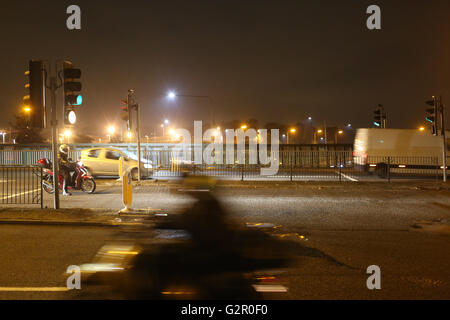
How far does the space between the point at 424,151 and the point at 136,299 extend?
74.0 feet

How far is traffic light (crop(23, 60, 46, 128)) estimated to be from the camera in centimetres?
952

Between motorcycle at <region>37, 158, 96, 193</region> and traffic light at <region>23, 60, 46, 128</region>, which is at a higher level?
traffic light at <region>23, 60, 46, 128</region>

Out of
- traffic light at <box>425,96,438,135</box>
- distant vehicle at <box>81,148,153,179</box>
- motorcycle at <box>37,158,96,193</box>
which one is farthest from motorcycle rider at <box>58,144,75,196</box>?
traffic light at <box>425,96,438,135</box>

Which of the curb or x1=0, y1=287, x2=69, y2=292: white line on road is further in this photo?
the curb

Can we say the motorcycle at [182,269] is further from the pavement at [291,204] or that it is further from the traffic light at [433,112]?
the traffic light at [433,112]

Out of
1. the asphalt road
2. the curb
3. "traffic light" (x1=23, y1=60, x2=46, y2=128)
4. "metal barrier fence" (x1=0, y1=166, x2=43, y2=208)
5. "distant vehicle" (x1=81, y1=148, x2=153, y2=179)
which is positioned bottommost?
the asphalt road

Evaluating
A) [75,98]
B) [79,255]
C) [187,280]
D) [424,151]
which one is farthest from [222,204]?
[424,151]

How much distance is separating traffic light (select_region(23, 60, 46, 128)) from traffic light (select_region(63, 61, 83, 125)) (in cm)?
54

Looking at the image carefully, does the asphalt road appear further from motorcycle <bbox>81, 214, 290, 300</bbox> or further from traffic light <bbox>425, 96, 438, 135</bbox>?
traffic light <bbox>425, 96, 438, 135</bbox>

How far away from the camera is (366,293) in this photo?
4.83 meters

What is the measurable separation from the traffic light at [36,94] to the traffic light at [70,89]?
21.2 inches

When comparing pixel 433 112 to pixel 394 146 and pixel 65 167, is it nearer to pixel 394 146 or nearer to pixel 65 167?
pixel 394 146

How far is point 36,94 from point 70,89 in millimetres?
820

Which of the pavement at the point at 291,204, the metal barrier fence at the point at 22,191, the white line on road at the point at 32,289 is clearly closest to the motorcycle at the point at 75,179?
the metal barrier fence at the point at 22,191
